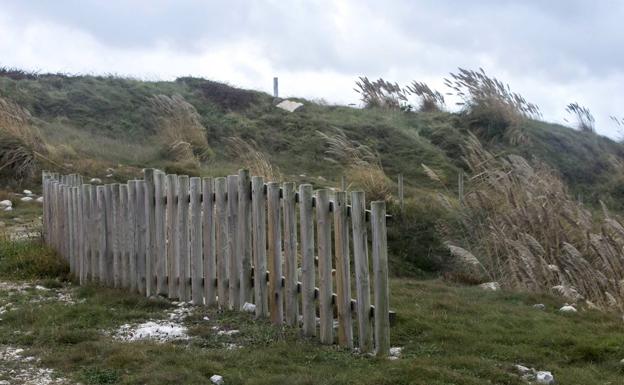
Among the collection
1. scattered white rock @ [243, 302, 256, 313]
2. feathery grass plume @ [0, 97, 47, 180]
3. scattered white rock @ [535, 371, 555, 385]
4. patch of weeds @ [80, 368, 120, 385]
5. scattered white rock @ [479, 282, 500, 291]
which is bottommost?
scattered white rock @ [535, 371, 555, 385]

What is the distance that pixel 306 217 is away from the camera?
586 centimetres

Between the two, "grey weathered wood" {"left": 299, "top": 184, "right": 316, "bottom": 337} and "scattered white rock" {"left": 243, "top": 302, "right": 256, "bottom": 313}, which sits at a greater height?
"grey weathered wood" {"left": 299, "top": 184, "right": 316, "bottom": 337}

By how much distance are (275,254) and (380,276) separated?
1.17 m

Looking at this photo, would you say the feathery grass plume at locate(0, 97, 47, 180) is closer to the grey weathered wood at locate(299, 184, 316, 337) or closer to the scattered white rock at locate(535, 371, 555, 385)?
the grey weathered wood at locate(299, 184, 316, 337)

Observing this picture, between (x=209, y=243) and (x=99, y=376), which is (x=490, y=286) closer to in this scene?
(x=209, y=243)

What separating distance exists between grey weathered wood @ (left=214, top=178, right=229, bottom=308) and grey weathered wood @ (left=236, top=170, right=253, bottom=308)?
200 mm

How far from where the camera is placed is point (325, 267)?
5699mm

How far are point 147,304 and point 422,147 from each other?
48.7 ft

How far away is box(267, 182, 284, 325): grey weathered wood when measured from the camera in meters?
6.18

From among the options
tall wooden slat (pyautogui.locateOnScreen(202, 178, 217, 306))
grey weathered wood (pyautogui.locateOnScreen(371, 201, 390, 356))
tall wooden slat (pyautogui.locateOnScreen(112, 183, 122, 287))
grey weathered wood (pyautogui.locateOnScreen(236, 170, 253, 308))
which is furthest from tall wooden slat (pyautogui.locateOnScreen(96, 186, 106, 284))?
grey weathered wood (pyautogui.locateOnScreen(371, 201, 390, 356))

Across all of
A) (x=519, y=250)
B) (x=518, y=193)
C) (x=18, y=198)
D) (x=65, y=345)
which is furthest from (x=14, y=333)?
(x=18, y=198)

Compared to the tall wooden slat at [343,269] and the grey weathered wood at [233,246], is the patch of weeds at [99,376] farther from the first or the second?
the grey weathered wood at [233,246]

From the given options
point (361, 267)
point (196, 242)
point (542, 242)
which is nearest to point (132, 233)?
point (196, 242)

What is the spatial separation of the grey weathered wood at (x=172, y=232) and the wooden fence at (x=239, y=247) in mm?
10
